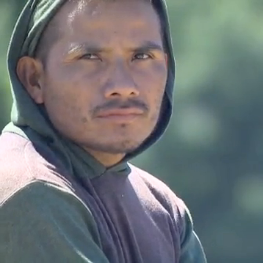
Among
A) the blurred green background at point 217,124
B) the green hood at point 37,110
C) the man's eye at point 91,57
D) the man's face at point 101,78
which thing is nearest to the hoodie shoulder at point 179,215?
the green hood at point 37,110

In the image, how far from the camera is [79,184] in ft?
6.80

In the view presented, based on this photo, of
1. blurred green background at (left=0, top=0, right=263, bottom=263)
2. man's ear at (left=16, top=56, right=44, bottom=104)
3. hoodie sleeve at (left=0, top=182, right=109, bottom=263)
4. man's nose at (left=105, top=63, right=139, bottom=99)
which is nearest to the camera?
hoodie sleeve at (left=0, top=182, right=109, bottom=263)

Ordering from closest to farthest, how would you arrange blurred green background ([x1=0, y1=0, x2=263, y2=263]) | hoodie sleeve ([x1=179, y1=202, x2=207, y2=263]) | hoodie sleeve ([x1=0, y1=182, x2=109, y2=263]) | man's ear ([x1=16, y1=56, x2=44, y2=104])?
hoodie sleeve ([x1=0, y1=182, x2=109, y2=263]) → man's ear ([x1=16, y1=56, x2=44, y2=104]) → hoodie sleeve ([x1=179, y1=202, x2=207, y2=263]) → blurred green background ([x1=0, y1=0, x2=263, y2=263])

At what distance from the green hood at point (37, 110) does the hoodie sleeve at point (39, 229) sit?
18cm

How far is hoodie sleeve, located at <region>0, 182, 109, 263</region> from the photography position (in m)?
1.87

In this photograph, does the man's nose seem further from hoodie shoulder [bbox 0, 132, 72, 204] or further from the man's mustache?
hoodie shoulder [bbox 0, 132, 72, 204]

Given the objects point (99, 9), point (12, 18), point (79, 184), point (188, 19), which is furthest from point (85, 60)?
point (188, 19)

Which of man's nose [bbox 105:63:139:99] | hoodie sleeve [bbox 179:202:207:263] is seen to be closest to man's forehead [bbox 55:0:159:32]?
man's nose [bbox 105:63:139:99]

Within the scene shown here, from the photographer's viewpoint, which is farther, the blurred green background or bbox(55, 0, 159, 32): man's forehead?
the blurred green background

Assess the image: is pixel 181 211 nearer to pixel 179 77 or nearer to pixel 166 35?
pixel 166 35

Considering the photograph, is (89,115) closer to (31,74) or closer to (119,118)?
(119,118)

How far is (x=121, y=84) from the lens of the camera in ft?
6.76

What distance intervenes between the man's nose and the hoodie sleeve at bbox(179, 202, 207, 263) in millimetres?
444

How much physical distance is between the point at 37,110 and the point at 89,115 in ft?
0.40
